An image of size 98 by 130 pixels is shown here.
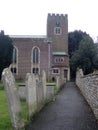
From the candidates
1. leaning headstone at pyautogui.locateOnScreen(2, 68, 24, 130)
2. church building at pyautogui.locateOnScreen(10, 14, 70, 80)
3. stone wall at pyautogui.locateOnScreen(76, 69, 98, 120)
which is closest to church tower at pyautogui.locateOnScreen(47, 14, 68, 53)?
church building at pyautogui.locateOnScreen(10, 14, 70, 80)

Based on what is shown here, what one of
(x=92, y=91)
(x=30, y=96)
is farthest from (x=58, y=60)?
(x=30, y=96)

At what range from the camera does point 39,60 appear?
73562 millimetres

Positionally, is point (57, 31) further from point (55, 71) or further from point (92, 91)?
point (92, 91)

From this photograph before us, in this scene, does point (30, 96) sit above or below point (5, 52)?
below

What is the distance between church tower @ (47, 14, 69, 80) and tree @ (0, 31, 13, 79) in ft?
75.2

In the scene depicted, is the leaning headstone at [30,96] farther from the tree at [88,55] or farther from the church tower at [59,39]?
the church tower at [59,39]

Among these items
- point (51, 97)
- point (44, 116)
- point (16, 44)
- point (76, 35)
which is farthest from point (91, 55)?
point (44, 116)

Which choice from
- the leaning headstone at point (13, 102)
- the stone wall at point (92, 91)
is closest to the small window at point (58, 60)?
the stone wall at point (92, 91)

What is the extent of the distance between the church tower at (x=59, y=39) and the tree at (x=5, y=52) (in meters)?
22.9

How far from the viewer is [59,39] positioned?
80875mm

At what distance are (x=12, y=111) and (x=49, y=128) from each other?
1.24 meters

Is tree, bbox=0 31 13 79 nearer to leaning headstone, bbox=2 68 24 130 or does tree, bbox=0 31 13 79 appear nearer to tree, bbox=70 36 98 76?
tree, bbox=70 36 98 76

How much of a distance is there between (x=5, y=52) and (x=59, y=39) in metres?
29.6

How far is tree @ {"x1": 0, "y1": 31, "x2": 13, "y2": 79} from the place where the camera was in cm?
5227
